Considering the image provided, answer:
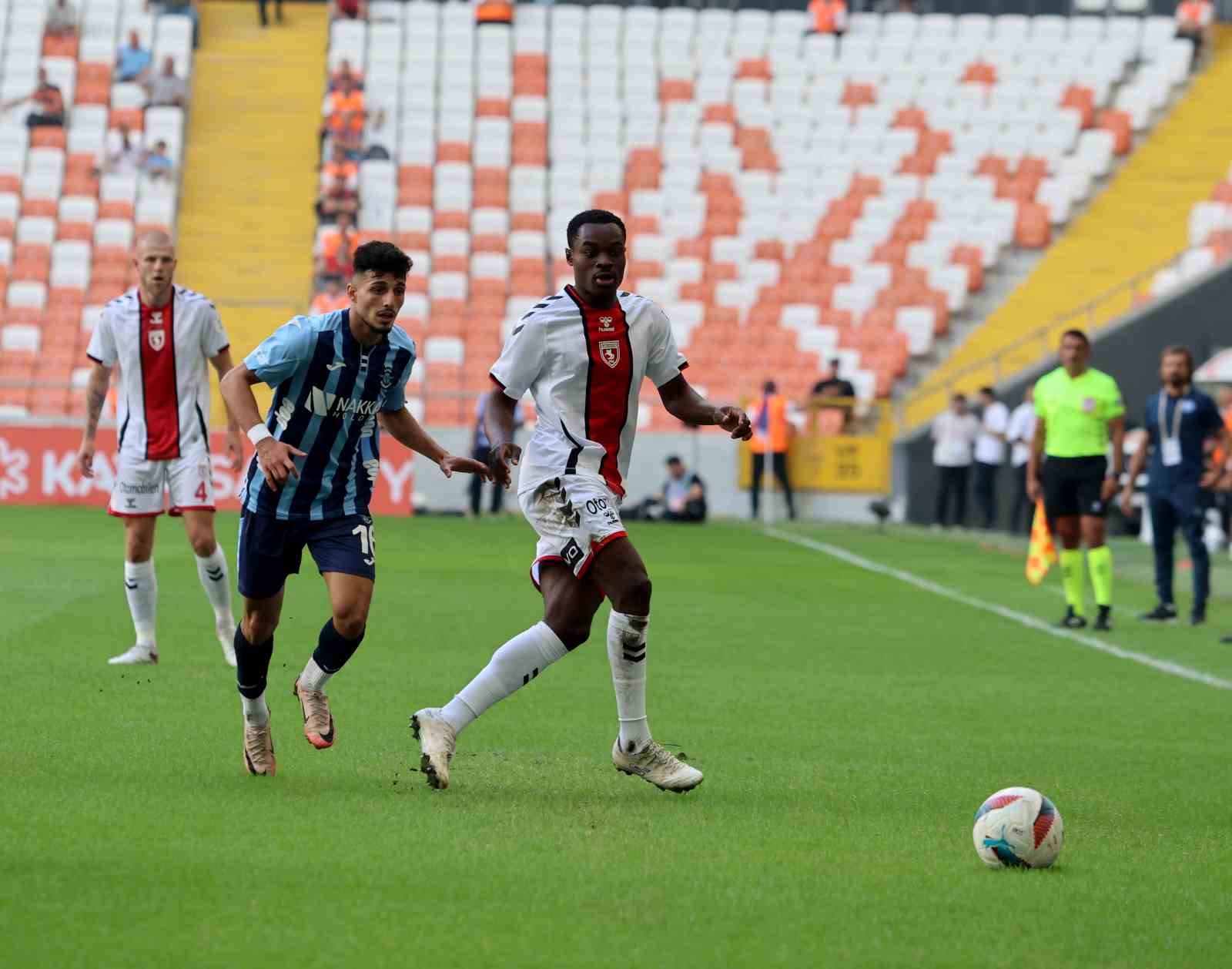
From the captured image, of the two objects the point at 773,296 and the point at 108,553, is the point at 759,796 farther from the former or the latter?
the point at 773,296

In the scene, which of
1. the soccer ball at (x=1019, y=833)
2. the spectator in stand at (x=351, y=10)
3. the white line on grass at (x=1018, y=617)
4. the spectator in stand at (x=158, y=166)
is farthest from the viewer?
the spectator in stand at (x=351, y=10)

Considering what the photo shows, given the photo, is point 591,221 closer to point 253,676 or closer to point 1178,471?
point 253,676

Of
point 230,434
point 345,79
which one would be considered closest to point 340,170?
point 345,79

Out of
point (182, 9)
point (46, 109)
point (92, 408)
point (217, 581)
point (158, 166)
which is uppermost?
point (182, 9)

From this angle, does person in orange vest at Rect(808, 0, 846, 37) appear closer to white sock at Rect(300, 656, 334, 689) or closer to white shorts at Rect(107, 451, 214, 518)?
white shorts at Rect(107, 451, 214, 518)

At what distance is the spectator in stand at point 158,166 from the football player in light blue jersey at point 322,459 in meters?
29.5

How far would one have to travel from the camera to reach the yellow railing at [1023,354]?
88.2 feet

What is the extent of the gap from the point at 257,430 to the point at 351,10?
33.9m

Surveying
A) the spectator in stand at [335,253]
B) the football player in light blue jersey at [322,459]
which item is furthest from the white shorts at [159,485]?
the spectator in stand at [335,253]

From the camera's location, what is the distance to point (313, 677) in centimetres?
745

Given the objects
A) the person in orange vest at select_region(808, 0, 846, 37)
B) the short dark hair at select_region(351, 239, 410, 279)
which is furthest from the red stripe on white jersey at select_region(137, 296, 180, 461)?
the person in orange vest at select_region(808, 0, 846, 37)

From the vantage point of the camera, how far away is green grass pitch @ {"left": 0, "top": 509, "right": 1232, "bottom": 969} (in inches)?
191

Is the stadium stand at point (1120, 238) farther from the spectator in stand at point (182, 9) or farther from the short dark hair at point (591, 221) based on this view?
the short dark hair at point (591, 221)

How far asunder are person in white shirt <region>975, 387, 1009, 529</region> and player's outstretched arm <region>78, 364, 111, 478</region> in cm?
1830
